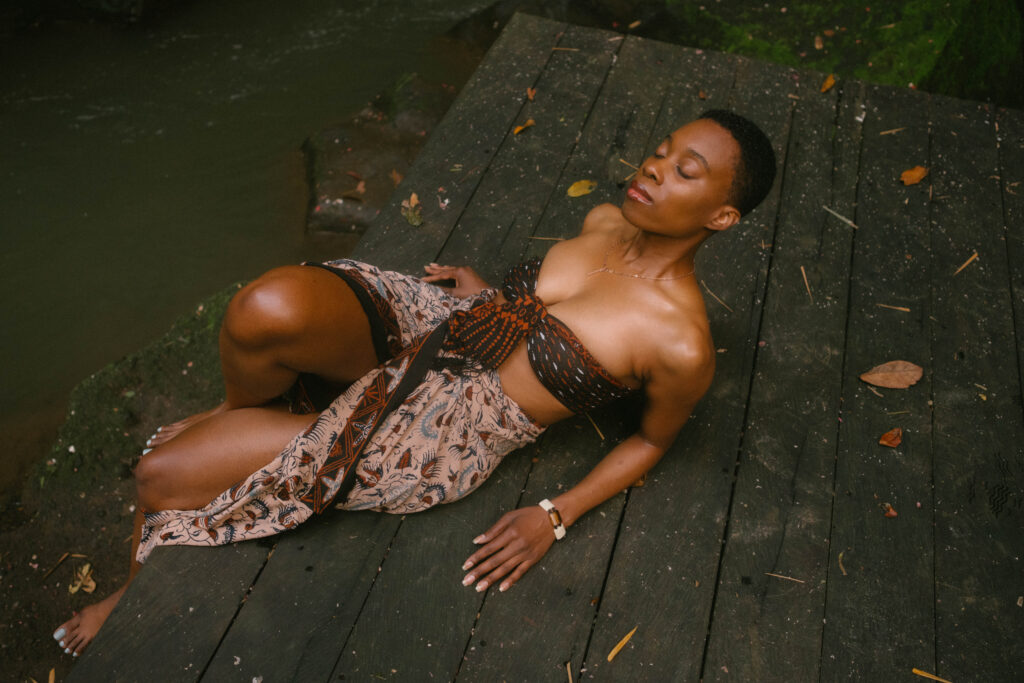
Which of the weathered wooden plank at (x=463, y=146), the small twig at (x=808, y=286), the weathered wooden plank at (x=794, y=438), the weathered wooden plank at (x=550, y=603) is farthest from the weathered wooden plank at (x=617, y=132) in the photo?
the weathered wooden plank at (x=550, y=603)

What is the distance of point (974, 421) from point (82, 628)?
3.22 meters

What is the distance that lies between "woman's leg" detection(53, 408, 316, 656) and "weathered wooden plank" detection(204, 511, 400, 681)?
0.28 m

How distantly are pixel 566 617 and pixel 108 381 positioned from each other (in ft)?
8.51

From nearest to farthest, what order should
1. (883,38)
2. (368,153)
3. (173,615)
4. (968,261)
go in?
1. (173,615)
2. (968,261)
3. (883,38)
4. (368,153)

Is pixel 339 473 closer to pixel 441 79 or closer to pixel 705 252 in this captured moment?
pixel 705 252

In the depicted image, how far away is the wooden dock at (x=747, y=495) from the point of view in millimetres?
2021

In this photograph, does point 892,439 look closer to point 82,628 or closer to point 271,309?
point 271,309

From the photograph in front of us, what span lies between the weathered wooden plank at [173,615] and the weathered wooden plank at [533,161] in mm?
1402

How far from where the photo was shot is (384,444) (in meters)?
2.09

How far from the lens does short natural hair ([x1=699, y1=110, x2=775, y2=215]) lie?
1772mm

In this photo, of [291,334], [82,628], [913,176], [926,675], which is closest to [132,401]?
[82,628]

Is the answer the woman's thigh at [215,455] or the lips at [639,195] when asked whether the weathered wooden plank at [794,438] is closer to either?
the lips at [639,195]

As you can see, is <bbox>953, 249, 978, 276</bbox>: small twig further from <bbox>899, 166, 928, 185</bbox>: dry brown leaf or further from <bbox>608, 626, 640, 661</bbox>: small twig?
<bbox>608, 626, 640, 661</bbox>: small twig

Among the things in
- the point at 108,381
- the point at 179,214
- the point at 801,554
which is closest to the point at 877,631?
the point at 801,554
